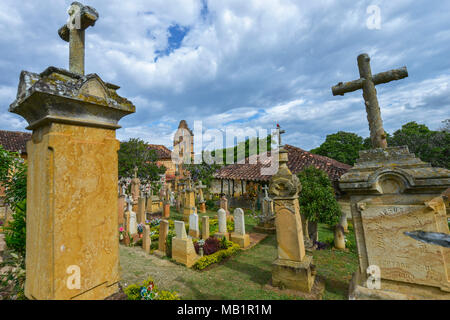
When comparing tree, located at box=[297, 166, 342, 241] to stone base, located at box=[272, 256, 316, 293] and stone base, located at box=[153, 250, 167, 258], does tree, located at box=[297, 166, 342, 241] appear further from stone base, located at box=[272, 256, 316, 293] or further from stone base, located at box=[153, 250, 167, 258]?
stone base, located at box=[153, 250, 167, 258]

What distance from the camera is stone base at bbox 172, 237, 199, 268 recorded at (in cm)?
664

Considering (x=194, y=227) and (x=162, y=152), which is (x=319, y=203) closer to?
(x=194, y=227)

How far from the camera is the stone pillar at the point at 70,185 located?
153 centimetres

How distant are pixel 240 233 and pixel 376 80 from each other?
673cm

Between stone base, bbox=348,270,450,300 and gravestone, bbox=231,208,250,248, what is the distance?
16.9 feet

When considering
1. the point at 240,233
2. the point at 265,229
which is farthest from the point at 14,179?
the point at 265,229

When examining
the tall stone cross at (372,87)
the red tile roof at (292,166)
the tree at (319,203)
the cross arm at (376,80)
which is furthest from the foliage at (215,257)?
the red tile roof at (292,166)

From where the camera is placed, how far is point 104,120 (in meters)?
1.90

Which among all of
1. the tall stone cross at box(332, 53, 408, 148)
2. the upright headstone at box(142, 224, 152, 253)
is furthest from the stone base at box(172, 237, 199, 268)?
the tall stone cross at box(332, 53, 408, 148)

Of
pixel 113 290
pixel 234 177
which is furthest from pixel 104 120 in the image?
pixel 234 177

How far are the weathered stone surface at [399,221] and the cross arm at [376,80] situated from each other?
133 centimetres

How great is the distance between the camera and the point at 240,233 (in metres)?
8.53

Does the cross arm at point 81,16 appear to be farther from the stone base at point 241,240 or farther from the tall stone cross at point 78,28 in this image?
the stone base at point 241,240

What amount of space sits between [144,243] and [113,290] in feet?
22.4
